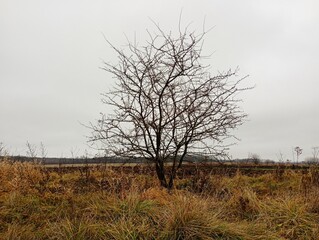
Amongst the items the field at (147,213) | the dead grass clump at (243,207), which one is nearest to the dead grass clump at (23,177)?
the field at (147,213)

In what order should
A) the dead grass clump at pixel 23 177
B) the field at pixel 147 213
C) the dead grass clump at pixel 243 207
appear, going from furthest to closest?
the dead grass clump at pixel 23 177 → the dead grass clump at pixel 243 207 → the field at pixel 147 213

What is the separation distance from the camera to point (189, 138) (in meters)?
9.09

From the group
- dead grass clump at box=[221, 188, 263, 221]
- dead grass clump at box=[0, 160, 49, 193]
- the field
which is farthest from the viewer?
dead grass clump at box=[0, 160, 49, 193]

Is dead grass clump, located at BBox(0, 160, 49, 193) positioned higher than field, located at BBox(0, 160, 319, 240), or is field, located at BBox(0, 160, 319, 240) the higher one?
dead grass clump, located at BBox(0, 160, 49, 193)

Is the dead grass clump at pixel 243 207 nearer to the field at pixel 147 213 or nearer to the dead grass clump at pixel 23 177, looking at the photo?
the field at pixel 147 213

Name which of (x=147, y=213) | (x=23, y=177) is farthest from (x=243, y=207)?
(x=23, y=177)

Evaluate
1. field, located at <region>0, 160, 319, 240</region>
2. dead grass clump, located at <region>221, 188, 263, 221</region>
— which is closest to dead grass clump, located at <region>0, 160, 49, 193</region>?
field, located at <region>0, 160, 319, 240</region>

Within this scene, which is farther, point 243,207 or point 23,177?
point 23,177

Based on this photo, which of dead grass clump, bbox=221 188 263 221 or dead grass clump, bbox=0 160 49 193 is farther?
dead grass clump, bbox=0 160 49 193

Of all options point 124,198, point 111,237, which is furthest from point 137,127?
point 111,237

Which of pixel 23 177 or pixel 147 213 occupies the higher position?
pixel 23 177

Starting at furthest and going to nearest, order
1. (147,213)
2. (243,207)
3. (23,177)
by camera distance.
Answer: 1. (23,177)
2. (243,207)
3. (147,213)

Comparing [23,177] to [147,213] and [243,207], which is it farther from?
[243,207]

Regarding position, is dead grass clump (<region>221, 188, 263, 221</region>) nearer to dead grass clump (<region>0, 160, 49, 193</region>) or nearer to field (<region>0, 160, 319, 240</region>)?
field (<region>0, 160, 319, 240</region>)
